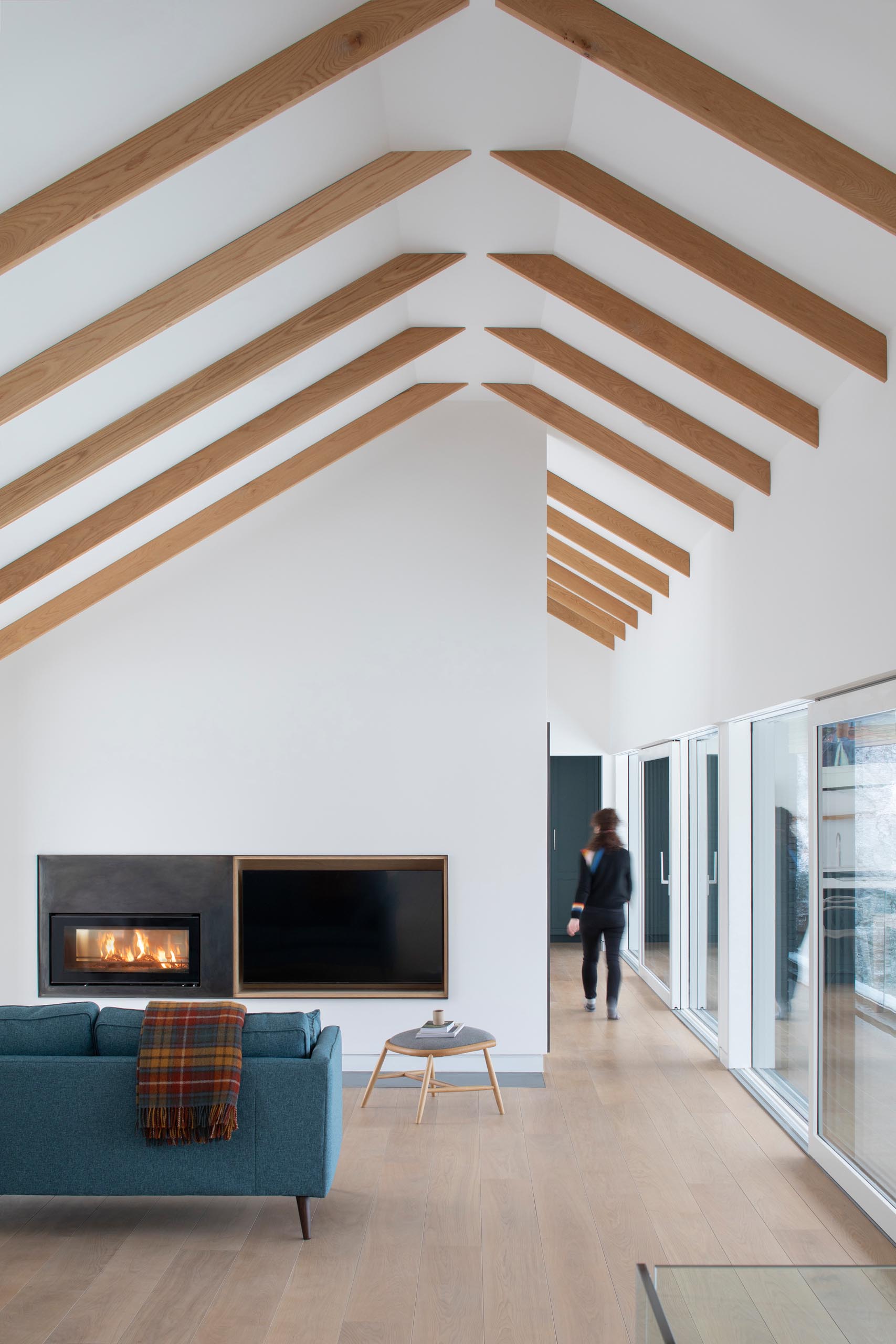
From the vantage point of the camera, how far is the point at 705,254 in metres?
4.26

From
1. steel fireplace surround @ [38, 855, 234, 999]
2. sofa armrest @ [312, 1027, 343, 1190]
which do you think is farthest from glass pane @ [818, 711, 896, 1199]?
steel fireplace surround @ [38, 855, 234, 999]

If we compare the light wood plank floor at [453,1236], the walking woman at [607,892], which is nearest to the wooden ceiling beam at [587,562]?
the walking woman at [607,892]

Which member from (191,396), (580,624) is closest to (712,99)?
(191,396)

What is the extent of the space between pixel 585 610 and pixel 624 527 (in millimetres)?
3650

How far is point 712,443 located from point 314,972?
3.94 m

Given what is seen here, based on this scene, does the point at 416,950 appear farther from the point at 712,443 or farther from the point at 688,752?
the point at 712,443

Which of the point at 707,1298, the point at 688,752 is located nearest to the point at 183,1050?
the point at 707,1298

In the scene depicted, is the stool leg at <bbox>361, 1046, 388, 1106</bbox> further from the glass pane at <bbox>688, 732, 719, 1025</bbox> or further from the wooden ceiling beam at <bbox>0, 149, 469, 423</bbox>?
the wooden ceiling beam at <bbox>0, 149, 469, 423</bbox>

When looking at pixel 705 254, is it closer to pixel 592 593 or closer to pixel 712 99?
pixel 712 99

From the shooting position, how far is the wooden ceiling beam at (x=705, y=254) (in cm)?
409

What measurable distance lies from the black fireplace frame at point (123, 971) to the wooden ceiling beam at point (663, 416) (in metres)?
3.96

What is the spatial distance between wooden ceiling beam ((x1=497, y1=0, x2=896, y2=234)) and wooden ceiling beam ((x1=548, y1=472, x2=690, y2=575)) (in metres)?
4.44

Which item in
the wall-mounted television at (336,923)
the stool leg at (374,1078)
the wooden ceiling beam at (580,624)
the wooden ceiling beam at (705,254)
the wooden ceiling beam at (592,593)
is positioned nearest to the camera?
the wooden ceiling beam at (705,254)

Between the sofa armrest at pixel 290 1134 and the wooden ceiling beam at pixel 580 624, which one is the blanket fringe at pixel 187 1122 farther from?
the wooden ceiling beam at pixel 580 624
